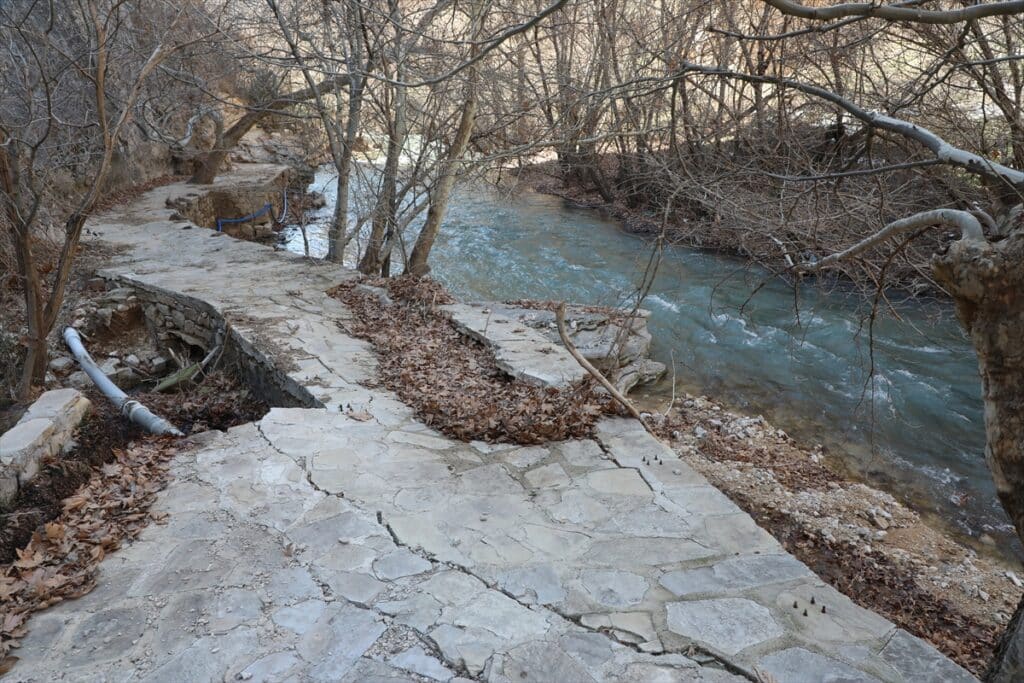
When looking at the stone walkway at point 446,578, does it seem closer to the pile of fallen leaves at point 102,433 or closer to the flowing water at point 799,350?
the pile of fallen leaves at point 102,433

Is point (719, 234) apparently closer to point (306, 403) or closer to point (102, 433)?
point (306, 403)

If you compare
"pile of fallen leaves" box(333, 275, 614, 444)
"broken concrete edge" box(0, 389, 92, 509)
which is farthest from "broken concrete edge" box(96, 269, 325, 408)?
"broken concrete edge" box(0, 389, 92, 509)

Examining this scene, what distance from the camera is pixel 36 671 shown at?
114 inches

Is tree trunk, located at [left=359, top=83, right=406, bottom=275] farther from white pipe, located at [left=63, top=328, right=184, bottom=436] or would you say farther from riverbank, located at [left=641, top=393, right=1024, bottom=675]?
riverbank, located at [left=641, top=393, right=1024, bottom=675]

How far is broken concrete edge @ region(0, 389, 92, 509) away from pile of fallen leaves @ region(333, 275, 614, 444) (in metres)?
2.34

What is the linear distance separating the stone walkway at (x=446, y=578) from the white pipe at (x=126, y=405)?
0.77m

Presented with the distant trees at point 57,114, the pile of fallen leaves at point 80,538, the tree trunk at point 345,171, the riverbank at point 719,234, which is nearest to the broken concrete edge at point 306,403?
the distant trees at point 57,114

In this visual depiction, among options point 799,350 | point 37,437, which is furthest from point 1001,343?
point 799,350

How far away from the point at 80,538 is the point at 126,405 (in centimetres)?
242

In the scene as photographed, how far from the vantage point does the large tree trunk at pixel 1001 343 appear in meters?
2.36

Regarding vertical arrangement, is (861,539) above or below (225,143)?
below

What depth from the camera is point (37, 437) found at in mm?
4727

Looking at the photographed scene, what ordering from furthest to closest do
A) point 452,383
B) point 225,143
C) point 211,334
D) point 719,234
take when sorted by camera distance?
point 225,143 < point 719,234 < point 211,334 < point 452,383

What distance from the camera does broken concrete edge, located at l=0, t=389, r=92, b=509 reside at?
4.37m
